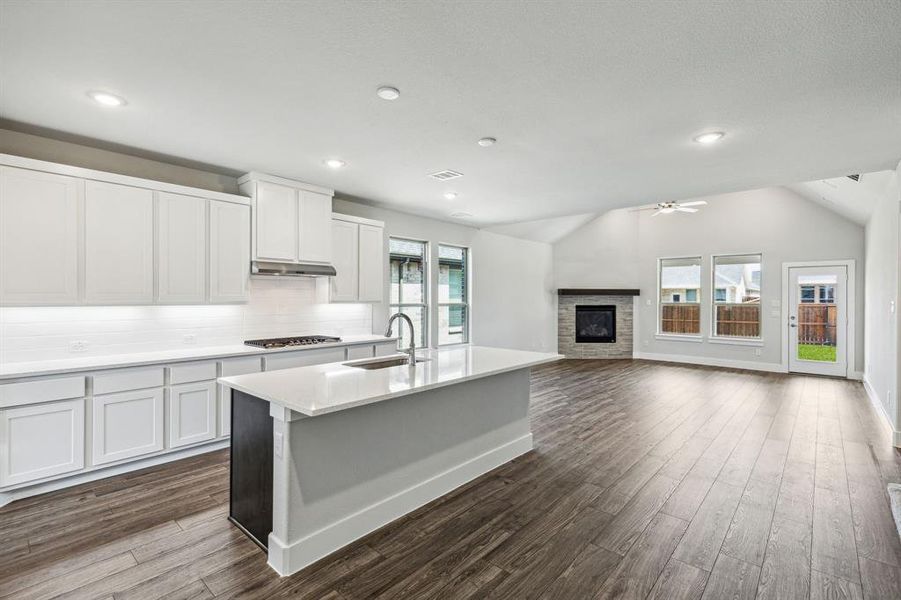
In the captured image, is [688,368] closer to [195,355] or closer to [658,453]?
[658,453]

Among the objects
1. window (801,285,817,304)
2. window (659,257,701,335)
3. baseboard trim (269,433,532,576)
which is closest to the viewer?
baseboard trim (269,433,532,576)

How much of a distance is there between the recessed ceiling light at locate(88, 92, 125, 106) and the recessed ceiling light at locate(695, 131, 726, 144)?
4086 millimetres

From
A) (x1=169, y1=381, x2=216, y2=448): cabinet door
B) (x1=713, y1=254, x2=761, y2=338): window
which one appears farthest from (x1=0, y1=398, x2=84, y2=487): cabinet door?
(x1=713, y1=254, x2=761, y2=338): window

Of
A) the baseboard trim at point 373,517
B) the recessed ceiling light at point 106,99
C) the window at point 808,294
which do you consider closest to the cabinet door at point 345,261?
the recessed ceiling light at point 106,99

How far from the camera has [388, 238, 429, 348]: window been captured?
617cm

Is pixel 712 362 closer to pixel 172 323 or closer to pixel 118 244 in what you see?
pixel 172 323

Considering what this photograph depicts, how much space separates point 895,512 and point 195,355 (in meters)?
5.24

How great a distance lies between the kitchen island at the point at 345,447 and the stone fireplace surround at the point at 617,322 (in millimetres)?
6792

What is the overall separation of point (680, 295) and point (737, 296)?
1032 millimetres

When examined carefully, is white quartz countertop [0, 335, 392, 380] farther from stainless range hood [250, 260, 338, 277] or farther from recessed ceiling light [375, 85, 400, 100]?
recessed ceiling light [375, 85, 400, 100]

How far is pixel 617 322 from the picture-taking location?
383 inches

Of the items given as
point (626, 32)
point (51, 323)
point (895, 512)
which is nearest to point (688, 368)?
point (895, 512)

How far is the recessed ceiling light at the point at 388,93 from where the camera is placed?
2.58 m

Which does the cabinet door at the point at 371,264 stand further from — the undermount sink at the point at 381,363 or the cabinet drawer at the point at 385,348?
the undermount sink at the point at 381,363
